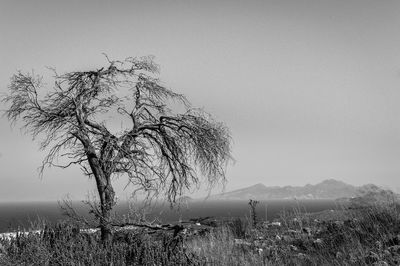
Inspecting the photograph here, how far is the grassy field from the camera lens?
7473 millimetres

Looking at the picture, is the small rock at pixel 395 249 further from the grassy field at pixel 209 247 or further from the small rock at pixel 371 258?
the small rock at pixel 371 258

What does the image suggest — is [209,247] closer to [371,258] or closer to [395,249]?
[371,258]

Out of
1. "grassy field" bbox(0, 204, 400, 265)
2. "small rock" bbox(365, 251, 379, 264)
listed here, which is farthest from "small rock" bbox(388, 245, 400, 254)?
"small rock" bbox(365, 251, 379, 264)

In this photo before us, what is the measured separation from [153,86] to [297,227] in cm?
877

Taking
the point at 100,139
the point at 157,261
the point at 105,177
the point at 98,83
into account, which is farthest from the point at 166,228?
the point at 98,83

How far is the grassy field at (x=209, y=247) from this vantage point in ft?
24.5

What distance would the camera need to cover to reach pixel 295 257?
32.4 feet

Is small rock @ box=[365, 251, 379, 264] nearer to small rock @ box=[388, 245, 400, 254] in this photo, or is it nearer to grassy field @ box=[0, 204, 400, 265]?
grassy field @ box=[0, 204, 400, 265]

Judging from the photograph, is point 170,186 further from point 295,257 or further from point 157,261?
point 157,261

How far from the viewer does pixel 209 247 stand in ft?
34.6

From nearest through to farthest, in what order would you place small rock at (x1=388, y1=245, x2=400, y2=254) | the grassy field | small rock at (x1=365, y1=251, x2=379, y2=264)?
the grassy field < small rock at (x1=365, y1=251, x2=379, y2=264) < small rock at (x1=388, y1=245, x2=400, y2=254)

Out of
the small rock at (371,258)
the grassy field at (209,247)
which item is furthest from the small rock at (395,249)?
the small rock at (371,258)

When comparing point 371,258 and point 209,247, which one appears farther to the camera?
point 209,247

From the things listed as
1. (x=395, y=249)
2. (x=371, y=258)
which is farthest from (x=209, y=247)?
(x=395, y=249)
